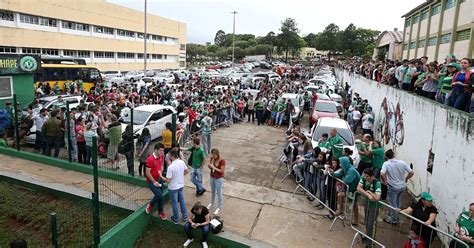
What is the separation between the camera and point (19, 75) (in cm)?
1508

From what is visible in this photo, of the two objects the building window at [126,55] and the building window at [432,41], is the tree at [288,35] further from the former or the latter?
the building window at [432,41]

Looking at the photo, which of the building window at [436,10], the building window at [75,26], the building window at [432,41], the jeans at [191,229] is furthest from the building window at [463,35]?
the building window at [75,26]

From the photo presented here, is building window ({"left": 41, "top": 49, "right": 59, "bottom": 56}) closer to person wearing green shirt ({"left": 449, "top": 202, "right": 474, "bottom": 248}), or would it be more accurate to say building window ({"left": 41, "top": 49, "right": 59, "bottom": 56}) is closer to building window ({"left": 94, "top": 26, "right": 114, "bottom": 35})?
building window ({"left": 94, "top": 26, "right": 114, "bottom": 35})

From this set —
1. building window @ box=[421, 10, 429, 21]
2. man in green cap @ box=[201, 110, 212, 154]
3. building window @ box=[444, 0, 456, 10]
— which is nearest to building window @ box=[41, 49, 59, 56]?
man in green cap @ box=[201, 110, 212, 154]

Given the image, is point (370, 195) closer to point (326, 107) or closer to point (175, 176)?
point (175, 176)

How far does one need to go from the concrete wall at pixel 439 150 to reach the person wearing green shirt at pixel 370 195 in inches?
62.9

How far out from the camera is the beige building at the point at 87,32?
3528cm

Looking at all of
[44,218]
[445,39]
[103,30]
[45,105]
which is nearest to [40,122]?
[45,105]

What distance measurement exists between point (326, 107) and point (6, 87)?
15609mm

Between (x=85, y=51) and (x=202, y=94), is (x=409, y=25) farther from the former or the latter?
(x=85, y=51)

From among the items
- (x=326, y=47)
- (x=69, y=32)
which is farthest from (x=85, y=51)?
(x=326, y=47)

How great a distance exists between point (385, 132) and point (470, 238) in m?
8.67

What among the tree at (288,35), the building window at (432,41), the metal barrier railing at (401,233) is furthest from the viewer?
the tree at (288,35)

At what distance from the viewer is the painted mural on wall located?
36.6 feet
